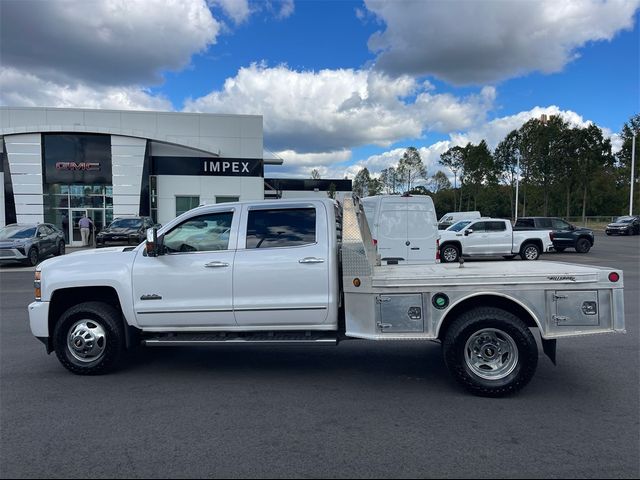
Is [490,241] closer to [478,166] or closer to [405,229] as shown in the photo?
[405,229]

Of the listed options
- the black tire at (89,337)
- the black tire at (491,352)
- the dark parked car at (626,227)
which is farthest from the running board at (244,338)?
the dark parked car at (626,227)

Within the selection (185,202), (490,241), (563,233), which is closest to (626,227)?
(563,233)

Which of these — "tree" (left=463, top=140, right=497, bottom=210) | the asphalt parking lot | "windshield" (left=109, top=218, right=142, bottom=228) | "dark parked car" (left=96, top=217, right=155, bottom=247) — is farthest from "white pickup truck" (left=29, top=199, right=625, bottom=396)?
"tree" (left=463, top=140, right=497, bottom=210)

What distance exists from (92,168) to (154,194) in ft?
12.4

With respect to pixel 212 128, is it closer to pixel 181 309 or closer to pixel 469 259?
pixel 469 259

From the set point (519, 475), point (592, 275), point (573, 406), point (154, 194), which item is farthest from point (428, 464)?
point (154, 194)

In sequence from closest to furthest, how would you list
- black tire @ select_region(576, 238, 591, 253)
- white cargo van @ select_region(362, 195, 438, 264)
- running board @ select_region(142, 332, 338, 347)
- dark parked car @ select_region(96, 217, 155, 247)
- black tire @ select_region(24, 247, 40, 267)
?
running board @ select_region(142, 332, 338, 347) → white cargo van @ select_region(362, 195, 438, 264) → black tire @ select_region(24, 247, 40, 267) → black tire @ select_region(576, 238, 591, 253) → dark parked car @ select_region(96, 217, 155, 247)

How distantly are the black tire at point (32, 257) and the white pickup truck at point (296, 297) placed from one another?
14488 millimetres

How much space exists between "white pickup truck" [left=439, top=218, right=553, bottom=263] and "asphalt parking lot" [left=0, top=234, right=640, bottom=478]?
43.3 feet

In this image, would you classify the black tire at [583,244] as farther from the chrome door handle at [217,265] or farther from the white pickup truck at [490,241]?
the chrome door handle at [217,265]

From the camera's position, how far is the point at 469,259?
20.0m

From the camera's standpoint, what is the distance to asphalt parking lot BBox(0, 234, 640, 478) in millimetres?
3414

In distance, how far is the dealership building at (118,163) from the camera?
2823cm

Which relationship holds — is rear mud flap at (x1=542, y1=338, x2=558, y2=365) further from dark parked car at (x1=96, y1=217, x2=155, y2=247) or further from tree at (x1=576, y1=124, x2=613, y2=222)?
tree at (x1=576, y1=124, x2=613, y2=222)
